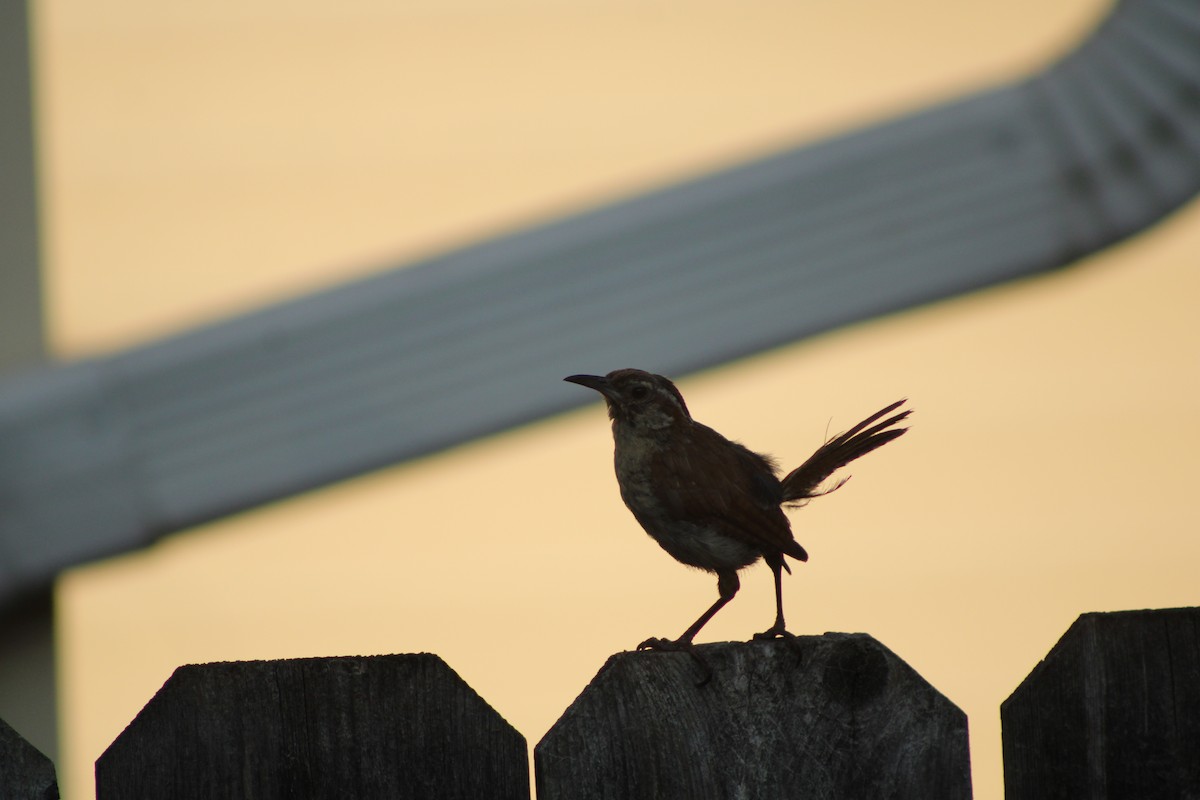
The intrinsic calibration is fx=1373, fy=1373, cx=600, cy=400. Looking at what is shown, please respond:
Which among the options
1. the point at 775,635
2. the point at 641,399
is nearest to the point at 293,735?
the point at 775,635

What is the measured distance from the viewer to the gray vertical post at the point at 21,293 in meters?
4.45

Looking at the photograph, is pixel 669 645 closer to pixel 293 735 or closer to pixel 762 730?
pixel 762 730

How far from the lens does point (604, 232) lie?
4301 millimetres

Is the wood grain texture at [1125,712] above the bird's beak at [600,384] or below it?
below

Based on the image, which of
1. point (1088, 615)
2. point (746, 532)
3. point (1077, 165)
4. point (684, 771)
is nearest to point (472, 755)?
point (684, 771)

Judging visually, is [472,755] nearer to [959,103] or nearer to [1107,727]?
[1107,727]

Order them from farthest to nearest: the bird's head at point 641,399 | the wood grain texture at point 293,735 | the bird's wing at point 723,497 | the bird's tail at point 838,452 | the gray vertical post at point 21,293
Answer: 1. the gray vertical post at point 21,293
2. the bird's tail at point 838,452
3. the bird's head at point 641,399
4. the bird's wing at point 723,497
5. the wood grain texture at point 293,735

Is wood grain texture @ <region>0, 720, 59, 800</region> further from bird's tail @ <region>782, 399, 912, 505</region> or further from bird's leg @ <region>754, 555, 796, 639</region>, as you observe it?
bird's tail @ <region>782, 399, 912, 505</region>

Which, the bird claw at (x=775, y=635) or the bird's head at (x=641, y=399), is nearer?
the bird claw at (x=775, y=635)

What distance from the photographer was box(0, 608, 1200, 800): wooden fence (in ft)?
6.70

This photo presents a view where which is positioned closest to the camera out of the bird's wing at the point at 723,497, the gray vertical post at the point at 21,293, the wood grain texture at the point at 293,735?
the wood grain texture at the point at 293,735

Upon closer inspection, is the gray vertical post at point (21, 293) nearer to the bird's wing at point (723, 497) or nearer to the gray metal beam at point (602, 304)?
the gray metal beam at point (602, 304)

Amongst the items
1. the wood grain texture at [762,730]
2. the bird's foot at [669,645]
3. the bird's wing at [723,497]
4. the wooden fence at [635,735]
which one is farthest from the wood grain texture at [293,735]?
the bird's wing at [723,497]

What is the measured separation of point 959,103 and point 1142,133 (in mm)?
555
